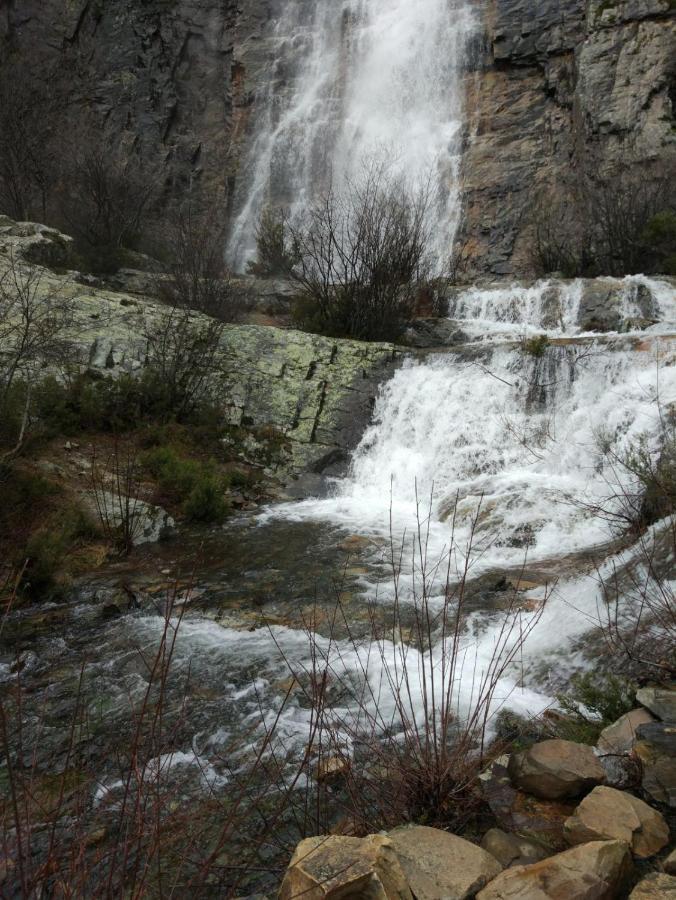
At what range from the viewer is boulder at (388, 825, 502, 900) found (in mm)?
1792

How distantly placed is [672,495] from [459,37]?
24.4 metres

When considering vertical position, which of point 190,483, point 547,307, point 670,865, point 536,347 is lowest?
point 190,483

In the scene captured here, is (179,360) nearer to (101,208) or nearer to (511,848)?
(101,208)

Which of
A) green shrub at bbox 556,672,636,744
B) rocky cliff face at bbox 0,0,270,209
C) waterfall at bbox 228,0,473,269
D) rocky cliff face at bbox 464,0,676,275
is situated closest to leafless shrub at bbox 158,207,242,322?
waterfall at bbox 228,0,473,269

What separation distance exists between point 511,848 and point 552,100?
957 inches

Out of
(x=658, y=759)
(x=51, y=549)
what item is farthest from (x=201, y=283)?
(x=658, y=759)

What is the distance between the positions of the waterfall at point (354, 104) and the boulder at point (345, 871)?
822 inches

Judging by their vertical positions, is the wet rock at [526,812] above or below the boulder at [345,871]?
below

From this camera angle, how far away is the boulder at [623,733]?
2.56 m

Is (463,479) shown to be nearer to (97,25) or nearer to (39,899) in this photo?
(39,899)

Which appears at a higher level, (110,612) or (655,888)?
(655,888)

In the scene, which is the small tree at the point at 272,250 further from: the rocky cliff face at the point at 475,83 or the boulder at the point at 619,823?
the boulder at the point at 619,823

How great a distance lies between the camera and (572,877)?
175 cm

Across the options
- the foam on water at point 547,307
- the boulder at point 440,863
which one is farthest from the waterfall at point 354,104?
the boulder at point 440,863
